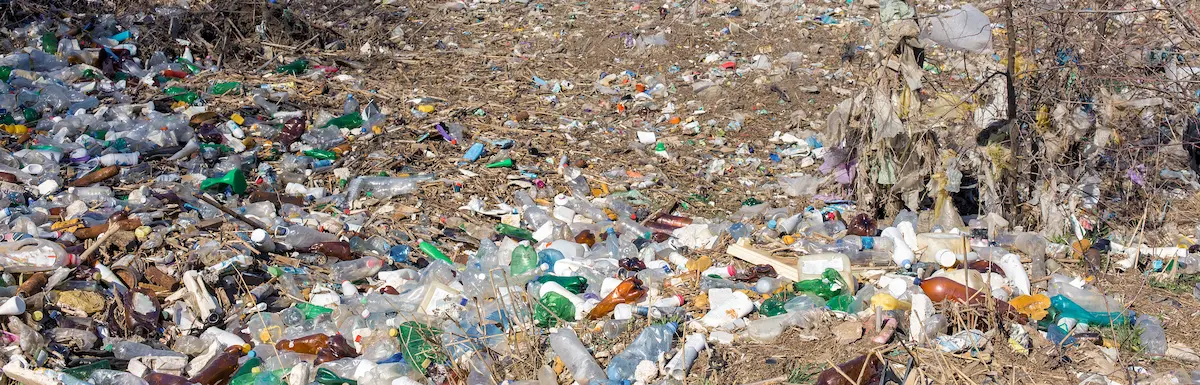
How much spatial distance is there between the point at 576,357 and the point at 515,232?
1607 mm

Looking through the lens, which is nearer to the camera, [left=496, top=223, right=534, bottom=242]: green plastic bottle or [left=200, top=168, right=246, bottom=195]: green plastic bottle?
[left=496, top=223, right=534, bottom=242]: green plastic bottle

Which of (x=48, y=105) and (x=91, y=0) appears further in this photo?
(x=91, y=0)

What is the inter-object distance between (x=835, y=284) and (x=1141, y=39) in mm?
2220

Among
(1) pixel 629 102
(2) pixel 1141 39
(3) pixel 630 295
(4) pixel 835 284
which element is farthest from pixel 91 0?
(2) pixel 1141 39

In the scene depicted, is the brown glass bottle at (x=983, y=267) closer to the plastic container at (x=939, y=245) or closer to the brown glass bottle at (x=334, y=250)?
the plastic container at (x=939, y=245)

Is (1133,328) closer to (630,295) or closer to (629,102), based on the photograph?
(630,295)

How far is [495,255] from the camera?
4328mm

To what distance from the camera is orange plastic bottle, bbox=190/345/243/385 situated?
130 inches

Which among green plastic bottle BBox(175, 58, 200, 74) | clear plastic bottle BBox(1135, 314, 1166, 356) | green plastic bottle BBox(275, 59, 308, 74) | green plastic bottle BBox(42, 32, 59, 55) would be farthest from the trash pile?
green plastic bottle BBox(275, 59, 308, 74)

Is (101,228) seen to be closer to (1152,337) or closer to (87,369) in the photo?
(87,369)

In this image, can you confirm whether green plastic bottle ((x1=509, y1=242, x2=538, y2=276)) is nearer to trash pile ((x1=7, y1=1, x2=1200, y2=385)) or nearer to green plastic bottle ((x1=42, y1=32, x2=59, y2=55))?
trash pile ((x1=7, y1=1, x2=1200, y2=385))

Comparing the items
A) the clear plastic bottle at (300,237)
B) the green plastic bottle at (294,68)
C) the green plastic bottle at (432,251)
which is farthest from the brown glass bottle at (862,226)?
the green plastic bottle at (294,68)

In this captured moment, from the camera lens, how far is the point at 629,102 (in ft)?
21.8

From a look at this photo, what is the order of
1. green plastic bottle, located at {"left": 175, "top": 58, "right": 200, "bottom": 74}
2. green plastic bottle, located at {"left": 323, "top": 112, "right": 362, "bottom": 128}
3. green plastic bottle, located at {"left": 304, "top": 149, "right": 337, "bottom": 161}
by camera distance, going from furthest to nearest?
1. green plastic bottle, located at {"left": 175, "top": 58, "right": 200, "bottom": 74}
2. green plastic bottle, located at {"left": 323, "top": 112, "right": 362, "bottom": 128}
3. green plastic bottle, located at {"left": 304, "top": 149, "right": 337, "bottom": 161}
